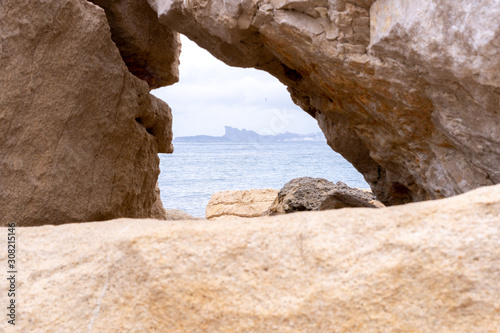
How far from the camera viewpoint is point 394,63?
262 cm

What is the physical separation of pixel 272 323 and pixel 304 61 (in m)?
2.28

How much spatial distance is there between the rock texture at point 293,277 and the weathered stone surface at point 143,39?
275cm

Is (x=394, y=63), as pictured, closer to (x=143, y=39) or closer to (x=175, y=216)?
(x=143, y=39)

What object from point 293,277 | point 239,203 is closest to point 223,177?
point 239,203

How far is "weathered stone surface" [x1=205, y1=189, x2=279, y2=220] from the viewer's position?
365 inches

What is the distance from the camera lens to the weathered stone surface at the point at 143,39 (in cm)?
392

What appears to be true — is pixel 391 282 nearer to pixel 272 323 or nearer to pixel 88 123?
pixel 272 323

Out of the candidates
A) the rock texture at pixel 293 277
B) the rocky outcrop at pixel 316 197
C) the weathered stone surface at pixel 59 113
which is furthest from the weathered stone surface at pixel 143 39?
the rock texture at pixel 293 277

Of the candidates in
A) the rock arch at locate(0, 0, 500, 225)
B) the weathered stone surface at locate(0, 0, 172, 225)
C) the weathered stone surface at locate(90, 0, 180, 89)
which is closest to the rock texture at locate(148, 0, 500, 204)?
the rock arch at locate(0, 0, 500, 225)

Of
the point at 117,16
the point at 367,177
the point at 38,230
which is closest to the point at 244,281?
the point at 38,230

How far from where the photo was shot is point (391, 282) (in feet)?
4.99

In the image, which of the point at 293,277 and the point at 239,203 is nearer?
the point at 293,277

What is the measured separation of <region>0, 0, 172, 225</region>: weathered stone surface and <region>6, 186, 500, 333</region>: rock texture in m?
1.25

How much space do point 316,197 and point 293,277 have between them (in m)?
4.26
